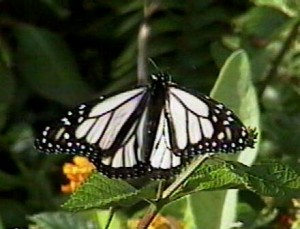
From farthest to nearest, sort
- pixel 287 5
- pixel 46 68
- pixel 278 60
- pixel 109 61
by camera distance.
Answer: pixel 109 61 < pixel 46 68 < pixel 278 60 < pixel 287 5

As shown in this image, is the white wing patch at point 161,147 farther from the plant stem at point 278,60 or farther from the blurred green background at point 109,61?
the plant stem at point 278,60

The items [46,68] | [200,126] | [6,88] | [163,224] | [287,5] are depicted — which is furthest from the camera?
[46,68]

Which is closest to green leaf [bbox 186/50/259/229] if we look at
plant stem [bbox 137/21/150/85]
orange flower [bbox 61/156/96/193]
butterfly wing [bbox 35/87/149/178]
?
orange flower [bbox 61/156/96/193]

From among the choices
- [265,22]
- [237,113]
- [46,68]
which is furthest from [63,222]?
[46,68]

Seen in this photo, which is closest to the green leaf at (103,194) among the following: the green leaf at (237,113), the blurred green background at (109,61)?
the green leaf at (237,113)

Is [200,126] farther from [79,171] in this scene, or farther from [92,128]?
[79,171]

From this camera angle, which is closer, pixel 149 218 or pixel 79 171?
pixel 149 218

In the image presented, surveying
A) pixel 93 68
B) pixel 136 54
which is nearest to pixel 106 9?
pixel 93 68

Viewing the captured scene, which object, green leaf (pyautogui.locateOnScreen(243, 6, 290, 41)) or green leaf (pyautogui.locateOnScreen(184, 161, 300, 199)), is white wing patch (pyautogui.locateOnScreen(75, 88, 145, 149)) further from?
green leaf (pyautogui.locateOnScreen(243, 6, 290, 41))
